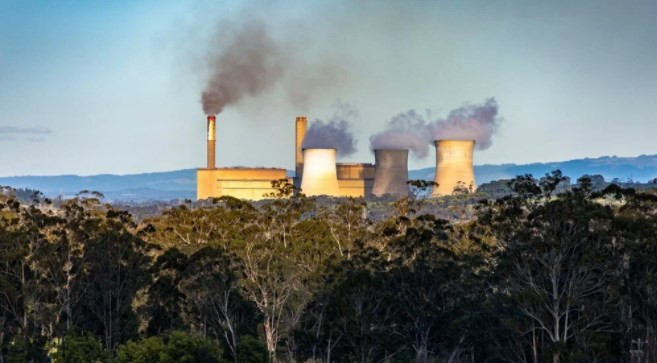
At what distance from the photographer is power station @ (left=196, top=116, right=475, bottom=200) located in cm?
11906

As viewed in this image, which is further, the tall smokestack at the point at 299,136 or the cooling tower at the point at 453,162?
the tall smokestack at the point at 299,136

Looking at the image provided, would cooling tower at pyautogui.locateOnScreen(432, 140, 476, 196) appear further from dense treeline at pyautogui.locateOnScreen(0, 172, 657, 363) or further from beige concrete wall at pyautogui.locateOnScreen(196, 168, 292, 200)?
dense treeline at pyautogui.locateOnScreen(0, 172, 657, 363)

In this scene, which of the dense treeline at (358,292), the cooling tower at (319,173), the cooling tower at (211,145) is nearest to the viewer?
the dense treeline at (358,292)

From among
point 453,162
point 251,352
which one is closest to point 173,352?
point 251,352

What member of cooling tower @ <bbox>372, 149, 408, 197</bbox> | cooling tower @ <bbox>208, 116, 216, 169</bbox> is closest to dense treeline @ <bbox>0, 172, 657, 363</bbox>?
cooling tower @ <bbox>372, 149, 408, 197</bbox>

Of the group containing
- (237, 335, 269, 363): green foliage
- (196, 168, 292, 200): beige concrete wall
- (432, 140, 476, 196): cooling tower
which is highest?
(432, 140, 476, 196): cooling tower

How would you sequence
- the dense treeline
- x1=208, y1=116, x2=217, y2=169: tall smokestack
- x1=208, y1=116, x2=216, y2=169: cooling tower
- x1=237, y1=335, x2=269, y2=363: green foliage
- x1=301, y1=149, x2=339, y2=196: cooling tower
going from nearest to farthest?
the dense treeline
x1=237, y1=335, x2=269, y2=363: green foliage
x1=301, y1=149, x2=339, y2=196: cooling tower
x1=208, y1=116, x2=217, y2=169: tall smokestack
x1=208, y1=116, x2=216, y2=169: cooling tower

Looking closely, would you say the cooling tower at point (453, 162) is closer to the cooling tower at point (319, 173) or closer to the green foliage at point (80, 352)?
the cooling tower at point (319, 173)

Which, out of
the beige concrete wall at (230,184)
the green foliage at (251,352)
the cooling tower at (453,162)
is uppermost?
the cooling tower at (453,162)

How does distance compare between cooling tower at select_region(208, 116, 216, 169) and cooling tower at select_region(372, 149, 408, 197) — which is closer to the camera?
cooling tower at select_region(372, 149, 408, 197)

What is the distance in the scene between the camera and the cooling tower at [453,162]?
118m

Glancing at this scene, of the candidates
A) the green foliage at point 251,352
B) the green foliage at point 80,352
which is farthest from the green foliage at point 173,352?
the green foliage at point 80,352

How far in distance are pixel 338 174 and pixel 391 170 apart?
14643mm

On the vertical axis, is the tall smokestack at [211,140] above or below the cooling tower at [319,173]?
above
